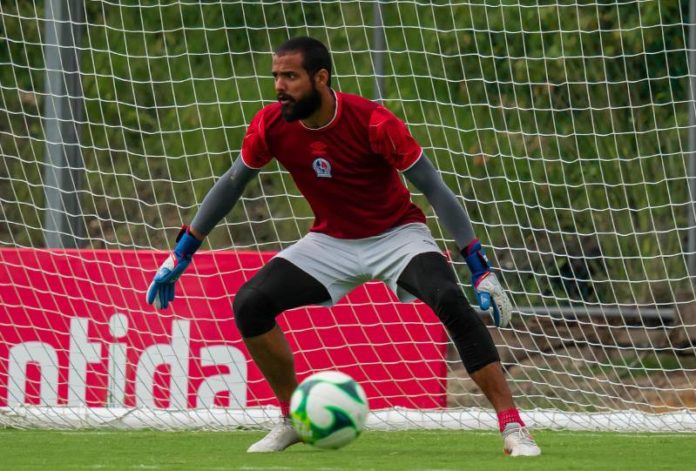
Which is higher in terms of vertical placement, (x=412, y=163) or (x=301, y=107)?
(x=301, y=107)

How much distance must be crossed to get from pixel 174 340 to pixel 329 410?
337 centimetres

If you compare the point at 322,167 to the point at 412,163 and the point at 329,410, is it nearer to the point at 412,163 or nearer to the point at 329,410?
the point at 412,163

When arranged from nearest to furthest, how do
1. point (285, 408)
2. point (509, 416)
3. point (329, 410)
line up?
point (329, 410) → point (509, 416) → point (285, 408)

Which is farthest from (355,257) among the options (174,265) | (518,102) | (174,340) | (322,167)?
(518,102)

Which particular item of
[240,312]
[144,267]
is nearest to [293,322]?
[144,267]

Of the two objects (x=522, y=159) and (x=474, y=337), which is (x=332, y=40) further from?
(x=474, y=337)

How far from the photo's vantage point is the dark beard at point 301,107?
616cm

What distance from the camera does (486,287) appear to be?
6113mm

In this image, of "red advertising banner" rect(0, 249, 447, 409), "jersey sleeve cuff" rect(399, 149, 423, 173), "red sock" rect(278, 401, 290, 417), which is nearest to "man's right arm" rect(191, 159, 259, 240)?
"jersey sleeve cuff" rect(399, 149, 423, 173)

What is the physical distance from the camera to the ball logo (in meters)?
6.28

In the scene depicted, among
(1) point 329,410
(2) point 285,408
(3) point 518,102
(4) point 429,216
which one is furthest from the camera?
(4) point 429,216

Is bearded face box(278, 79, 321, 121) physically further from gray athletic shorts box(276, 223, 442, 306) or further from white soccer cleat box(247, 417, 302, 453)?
white soccer cleat box(247, 417, 302, 453)

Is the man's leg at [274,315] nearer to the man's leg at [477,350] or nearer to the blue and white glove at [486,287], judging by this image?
the man's leg at [477,350]

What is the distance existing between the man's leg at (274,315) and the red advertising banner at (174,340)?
1895 millimetres
